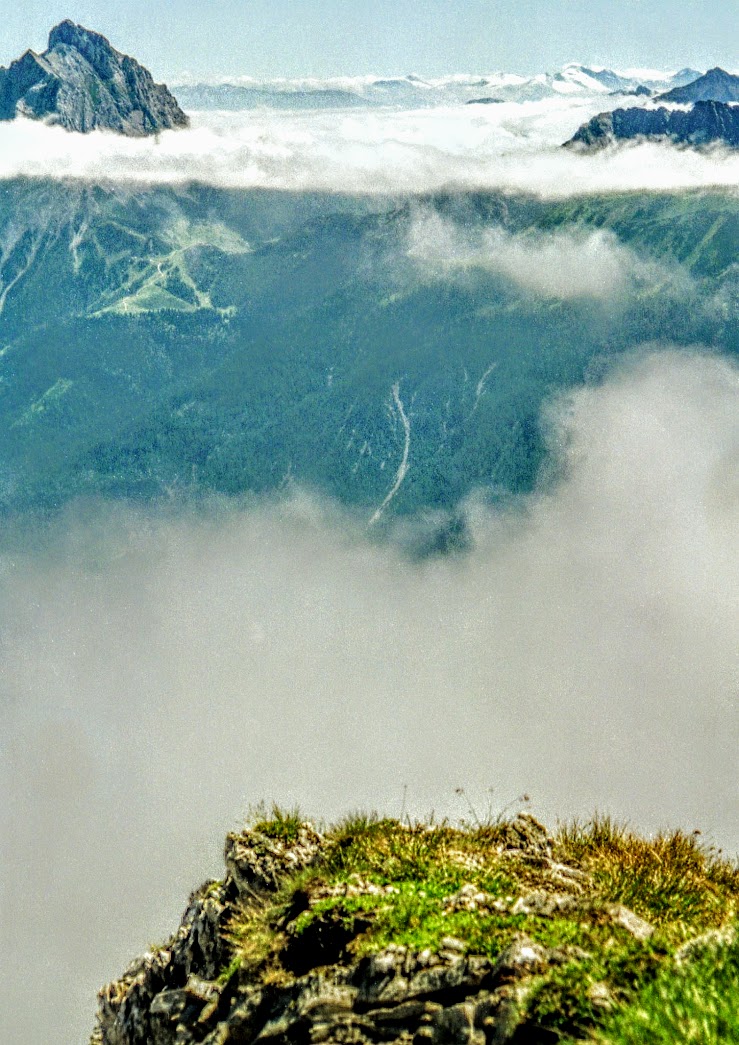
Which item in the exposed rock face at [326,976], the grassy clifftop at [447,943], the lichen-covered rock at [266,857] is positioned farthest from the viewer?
the lichen-covered rock at [266,857]

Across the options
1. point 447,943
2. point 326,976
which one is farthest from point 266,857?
point 447,943

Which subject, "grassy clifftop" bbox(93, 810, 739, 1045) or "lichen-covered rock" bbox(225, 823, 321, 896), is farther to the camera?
"lichen-covered rock" bbox(225, 823, 321, 896)

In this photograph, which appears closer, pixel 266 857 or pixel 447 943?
pixel 447 943

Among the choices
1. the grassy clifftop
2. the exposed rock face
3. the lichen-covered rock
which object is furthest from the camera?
the lichen-covered rock

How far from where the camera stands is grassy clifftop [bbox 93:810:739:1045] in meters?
11.9

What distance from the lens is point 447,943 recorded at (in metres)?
14.5

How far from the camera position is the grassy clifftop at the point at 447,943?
39.0ft

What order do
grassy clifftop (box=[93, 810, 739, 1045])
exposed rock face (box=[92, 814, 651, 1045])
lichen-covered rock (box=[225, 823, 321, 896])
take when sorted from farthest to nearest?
1. lichen-covered rock (box=[225, 823, 321, 896])
2. exposed rock face (box=[92, 814, 651, 1045])
3. grassy clifftop (box=[93, 810, 739, 1045])

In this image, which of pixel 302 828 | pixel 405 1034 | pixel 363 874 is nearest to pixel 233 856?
pixel 302 828

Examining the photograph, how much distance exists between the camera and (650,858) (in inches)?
742

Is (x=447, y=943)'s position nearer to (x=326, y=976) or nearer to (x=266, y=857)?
(x=326, y=976)

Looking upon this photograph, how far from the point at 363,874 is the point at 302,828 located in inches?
188

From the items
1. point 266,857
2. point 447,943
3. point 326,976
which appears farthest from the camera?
point 266,857

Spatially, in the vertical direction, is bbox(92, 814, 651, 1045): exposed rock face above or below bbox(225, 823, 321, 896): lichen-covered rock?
below
